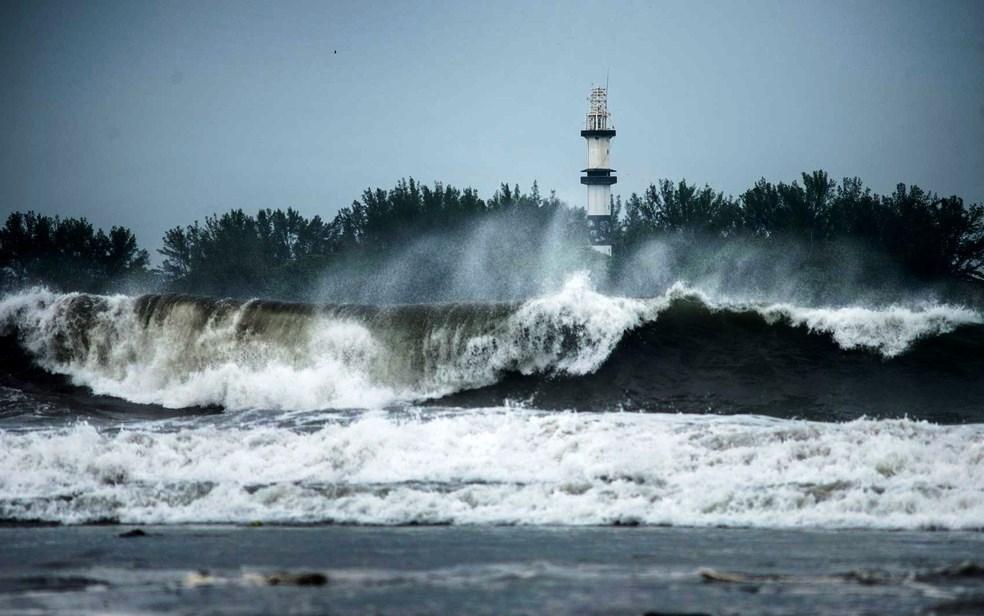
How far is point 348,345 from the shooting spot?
93.5 ft

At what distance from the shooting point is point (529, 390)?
82.1 feet

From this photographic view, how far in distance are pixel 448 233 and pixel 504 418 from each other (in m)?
79.5

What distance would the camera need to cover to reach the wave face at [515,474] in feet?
44.6

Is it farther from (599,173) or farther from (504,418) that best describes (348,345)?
(599,173)

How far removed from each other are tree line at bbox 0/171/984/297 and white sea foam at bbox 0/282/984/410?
53578 millimetres

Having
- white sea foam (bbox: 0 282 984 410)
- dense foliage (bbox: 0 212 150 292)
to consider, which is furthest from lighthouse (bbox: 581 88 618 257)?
white sea foam (bbox: 0 282 984 410)

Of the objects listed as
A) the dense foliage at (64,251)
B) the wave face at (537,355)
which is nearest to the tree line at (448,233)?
the dense foliage at (64,251)

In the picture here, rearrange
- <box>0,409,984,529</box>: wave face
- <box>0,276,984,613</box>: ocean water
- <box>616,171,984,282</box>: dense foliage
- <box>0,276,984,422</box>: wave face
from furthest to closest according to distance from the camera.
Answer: <box>616,171,984,282</box>: dense foliage → <box>0,276,984,422</box>: wave face → <box>0,276,984,613</box>: ocean water → <box>0,409,984,529</box>: wave face

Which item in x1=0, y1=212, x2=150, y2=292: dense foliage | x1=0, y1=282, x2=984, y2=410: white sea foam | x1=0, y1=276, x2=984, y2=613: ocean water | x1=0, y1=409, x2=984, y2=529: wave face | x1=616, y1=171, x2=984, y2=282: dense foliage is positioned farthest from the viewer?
x1=0, y1=212, x2=150, y2=292: dense foliage

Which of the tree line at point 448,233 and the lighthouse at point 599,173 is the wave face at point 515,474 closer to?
the tree line at point 448,233

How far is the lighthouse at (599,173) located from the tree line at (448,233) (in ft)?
4.04

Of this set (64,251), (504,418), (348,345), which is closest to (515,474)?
(504,418)

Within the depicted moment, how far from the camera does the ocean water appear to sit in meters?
13.7

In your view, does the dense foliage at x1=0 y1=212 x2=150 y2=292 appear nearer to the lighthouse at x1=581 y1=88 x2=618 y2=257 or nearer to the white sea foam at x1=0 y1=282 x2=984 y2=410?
the lighthouse at x1=581 y1=88 x2=618 y2=257
